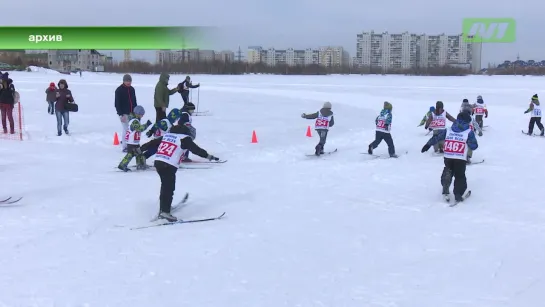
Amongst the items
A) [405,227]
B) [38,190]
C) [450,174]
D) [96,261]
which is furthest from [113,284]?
[450,174]

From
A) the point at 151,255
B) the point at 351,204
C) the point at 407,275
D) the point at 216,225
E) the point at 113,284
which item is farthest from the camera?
the point at 351,204

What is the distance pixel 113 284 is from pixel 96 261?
632 mm

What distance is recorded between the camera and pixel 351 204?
7.12 meters

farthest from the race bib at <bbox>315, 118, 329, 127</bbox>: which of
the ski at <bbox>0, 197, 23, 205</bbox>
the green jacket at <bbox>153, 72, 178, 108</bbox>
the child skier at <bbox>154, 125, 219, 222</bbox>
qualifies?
the ski at <bbox>0, 197, 23, 205</bbox>

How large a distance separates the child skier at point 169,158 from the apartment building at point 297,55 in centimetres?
13778

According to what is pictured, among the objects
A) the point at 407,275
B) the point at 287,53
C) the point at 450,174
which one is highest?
the point at 287,53

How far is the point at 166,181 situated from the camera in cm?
605

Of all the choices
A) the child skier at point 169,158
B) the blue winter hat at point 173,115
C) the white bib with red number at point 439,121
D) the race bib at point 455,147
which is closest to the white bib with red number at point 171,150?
the child skier at point 169,158

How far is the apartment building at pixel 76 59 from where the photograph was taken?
9875 centimetres

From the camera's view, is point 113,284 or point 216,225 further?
point 216,225

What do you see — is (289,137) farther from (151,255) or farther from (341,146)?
(151,255)

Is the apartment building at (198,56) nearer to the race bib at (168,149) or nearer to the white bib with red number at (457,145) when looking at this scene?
the white bib with red number at (457,145)

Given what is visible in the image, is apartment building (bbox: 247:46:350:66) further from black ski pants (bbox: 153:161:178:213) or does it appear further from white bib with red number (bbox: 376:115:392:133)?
black ski pants (bbox: 153:161:178:213)

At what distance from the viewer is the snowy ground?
411 cm
